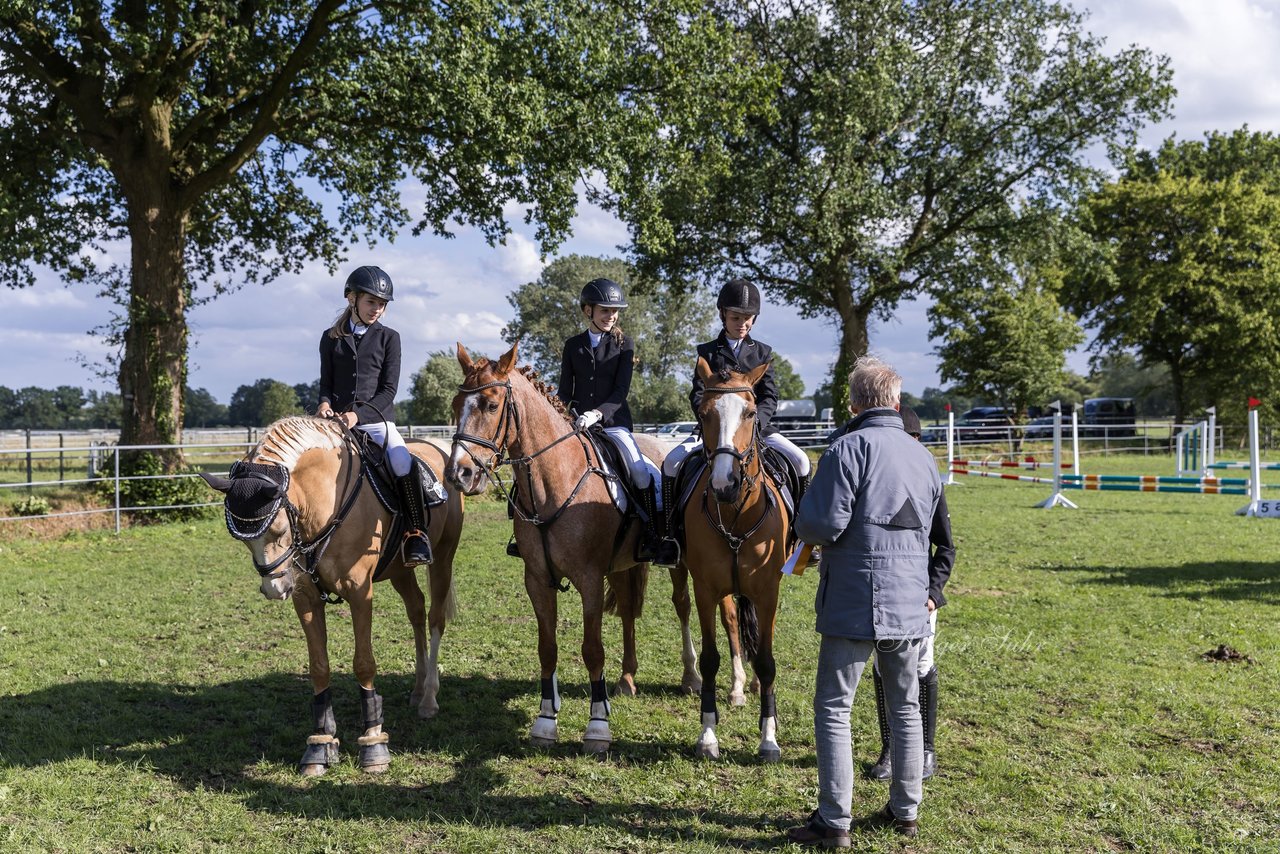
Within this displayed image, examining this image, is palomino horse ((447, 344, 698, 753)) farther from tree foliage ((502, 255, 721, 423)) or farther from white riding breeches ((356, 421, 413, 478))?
tree foliage ((502, 255, 721, 423))

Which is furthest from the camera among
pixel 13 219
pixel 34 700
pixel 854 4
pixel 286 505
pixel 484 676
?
pixel 854 4

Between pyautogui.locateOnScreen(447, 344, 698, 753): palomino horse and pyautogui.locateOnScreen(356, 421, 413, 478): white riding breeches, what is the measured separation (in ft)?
2.27

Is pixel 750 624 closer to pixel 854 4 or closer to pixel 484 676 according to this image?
pixel 484 676

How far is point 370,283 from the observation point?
224 inches

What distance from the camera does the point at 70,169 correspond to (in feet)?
61.4

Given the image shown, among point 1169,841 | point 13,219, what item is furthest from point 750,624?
point 13,219

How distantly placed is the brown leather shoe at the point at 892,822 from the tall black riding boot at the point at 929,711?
1.94 ft

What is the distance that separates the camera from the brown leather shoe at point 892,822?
165 inches

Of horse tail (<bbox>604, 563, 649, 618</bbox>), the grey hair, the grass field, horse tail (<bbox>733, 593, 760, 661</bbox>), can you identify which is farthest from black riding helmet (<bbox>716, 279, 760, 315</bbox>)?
the grass field

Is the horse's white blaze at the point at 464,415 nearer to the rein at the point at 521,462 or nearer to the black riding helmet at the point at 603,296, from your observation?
the rein at the point at 521,462

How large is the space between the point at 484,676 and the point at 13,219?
45.8 ft

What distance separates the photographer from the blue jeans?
3.98 m

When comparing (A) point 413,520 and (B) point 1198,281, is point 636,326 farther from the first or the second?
(A) point 413,520

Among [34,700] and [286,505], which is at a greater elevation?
[286,505]
